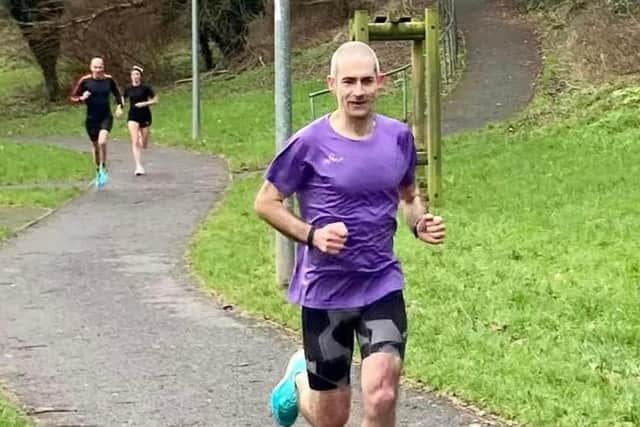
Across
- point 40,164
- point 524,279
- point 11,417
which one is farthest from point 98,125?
point 11,417

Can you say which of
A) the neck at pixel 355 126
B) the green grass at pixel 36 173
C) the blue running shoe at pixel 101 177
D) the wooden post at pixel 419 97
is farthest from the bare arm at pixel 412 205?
the blue running shoe at pixel 101 177

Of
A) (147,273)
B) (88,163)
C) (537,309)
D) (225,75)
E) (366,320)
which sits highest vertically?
(366,320)

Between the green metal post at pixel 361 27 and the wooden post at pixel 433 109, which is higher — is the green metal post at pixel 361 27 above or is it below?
above

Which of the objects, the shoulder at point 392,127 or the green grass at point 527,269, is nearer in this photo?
the shoulder at point 392,127

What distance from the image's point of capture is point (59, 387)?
751 cm

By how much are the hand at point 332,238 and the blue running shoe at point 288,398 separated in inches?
34.4

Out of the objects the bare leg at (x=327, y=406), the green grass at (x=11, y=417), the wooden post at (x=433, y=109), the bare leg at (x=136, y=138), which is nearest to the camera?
the bare leg at (x=327, y=406)

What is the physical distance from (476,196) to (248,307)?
5.97m

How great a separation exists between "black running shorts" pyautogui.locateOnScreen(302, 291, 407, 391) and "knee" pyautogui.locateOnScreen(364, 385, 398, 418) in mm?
147

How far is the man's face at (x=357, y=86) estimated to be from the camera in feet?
17.3

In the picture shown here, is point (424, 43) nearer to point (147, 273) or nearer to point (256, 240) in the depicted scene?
point (256, 240)

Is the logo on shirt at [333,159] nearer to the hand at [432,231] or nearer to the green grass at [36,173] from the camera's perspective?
the hand at [432,231]

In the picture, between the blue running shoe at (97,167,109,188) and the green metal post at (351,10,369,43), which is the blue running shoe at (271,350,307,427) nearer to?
the green metal post at (351,10,369,43)

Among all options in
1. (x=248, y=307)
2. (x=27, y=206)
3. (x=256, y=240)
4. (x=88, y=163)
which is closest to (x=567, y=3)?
(x=88, y=163)
